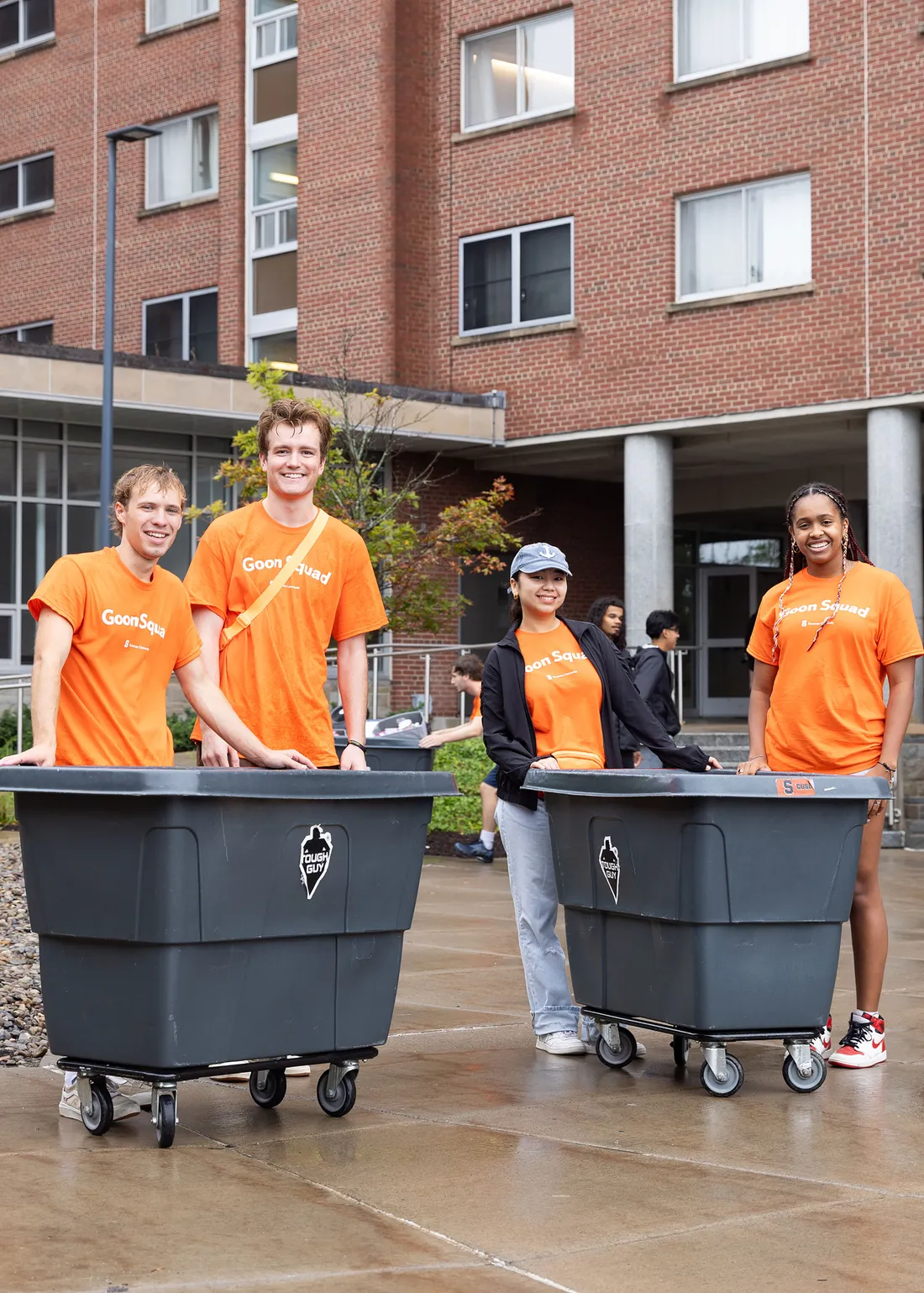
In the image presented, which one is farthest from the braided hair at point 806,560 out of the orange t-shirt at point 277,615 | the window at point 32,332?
the window at point 32,332

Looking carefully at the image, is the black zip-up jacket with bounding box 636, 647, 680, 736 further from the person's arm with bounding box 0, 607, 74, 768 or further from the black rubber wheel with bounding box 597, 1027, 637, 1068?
the person's arm with bounding box 0, 607, 74, 768

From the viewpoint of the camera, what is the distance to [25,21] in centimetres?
3125

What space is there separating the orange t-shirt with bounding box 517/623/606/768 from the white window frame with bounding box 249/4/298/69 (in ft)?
72.2

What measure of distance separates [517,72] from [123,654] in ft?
68.7

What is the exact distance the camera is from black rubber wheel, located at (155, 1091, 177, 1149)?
5035mm

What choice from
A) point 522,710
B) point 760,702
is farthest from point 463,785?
point 522,710

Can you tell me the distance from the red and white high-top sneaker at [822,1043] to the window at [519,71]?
19.5 metres

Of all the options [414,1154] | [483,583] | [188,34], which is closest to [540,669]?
[414,1154]

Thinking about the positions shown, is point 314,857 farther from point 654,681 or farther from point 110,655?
point 654,681

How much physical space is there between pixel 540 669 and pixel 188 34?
24.6 meters

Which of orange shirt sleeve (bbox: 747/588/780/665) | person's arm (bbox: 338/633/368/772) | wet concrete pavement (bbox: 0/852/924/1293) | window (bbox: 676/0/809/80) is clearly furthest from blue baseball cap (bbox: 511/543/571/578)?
window (bbox: 676/0/809/80)

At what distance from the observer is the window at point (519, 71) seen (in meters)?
24.3

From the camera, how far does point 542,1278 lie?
12.9ft

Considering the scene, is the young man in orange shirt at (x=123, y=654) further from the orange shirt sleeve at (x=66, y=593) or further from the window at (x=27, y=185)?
the window at (x=27, y=185)
